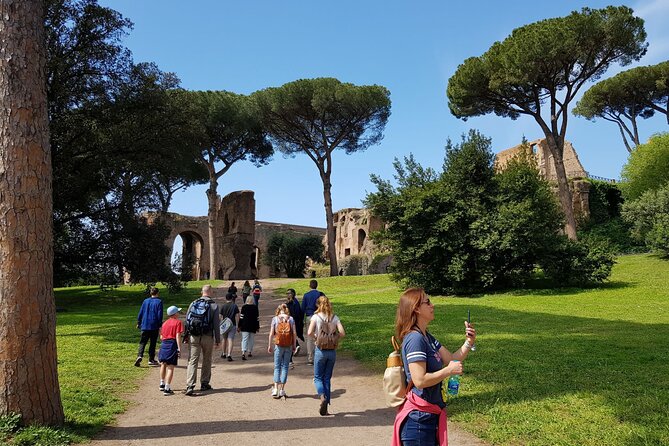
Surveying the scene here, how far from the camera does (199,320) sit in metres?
6.29

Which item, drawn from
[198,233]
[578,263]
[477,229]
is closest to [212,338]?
[477,229]

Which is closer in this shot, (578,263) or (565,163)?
(578,263)

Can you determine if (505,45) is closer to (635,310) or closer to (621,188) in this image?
(621,188)

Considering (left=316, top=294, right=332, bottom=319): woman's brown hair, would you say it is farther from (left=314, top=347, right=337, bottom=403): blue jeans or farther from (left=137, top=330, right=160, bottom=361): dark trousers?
(left=137, top=330, right=160, bottom=361): dark trousers

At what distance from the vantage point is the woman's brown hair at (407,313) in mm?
2666

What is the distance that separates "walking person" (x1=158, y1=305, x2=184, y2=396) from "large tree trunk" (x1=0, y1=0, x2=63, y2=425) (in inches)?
71.4

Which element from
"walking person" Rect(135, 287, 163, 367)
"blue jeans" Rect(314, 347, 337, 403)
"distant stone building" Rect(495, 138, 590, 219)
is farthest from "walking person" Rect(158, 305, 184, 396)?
"distant stone building" Rect(495, 138, 590, 219)

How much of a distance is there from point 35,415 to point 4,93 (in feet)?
9.82

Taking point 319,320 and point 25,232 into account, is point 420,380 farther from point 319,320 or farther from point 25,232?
point 25,232

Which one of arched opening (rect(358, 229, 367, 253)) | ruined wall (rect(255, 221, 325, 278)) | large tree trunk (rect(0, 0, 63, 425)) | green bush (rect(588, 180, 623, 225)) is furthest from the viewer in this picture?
arched opening (rect(358, 229, 367, 253))

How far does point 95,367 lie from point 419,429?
268 inches

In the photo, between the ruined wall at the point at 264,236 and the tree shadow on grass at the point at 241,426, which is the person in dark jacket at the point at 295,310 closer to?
the tree shadow on grass at the point at 241,426

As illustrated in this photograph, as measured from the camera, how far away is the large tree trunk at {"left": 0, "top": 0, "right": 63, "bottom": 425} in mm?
4238

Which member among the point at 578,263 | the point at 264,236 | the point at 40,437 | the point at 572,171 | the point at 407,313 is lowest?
the point at 40,437
